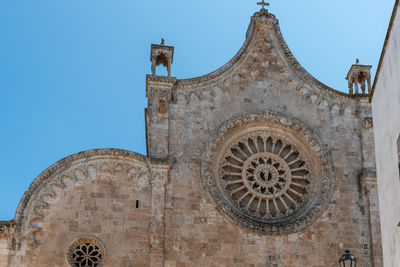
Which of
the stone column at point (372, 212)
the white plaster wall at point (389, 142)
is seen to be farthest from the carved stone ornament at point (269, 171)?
the white plaster wall at point (389, 142)

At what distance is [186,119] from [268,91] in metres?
3.15

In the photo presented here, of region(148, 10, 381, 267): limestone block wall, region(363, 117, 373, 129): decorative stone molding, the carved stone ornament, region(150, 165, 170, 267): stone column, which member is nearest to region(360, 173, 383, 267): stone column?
A: region(148, 10, 381, 267): limestone block wall

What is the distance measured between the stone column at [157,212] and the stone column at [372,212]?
253 inches

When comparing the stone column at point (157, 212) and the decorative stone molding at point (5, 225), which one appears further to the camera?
the stone column at point (157, 212)

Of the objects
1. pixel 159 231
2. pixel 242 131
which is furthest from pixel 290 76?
pixel 159 231

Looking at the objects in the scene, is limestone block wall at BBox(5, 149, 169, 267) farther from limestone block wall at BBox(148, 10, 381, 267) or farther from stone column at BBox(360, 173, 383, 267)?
stone column at BBox(360, 173, 383, 267)

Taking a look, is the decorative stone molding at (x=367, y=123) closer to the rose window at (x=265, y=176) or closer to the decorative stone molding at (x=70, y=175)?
the rose window at (x=265, y=176)

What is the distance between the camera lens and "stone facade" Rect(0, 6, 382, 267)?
74.9 feet

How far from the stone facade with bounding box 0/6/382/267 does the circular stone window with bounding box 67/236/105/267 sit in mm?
41

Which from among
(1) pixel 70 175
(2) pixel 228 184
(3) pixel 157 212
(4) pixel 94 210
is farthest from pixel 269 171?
(1) pixel 70 175

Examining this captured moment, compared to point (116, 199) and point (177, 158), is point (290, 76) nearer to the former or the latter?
point (177, 158)

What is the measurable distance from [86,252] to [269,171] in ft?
21.5

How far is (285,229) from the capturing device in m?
23.9

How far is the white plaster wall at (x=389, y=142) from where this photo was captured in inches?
570
